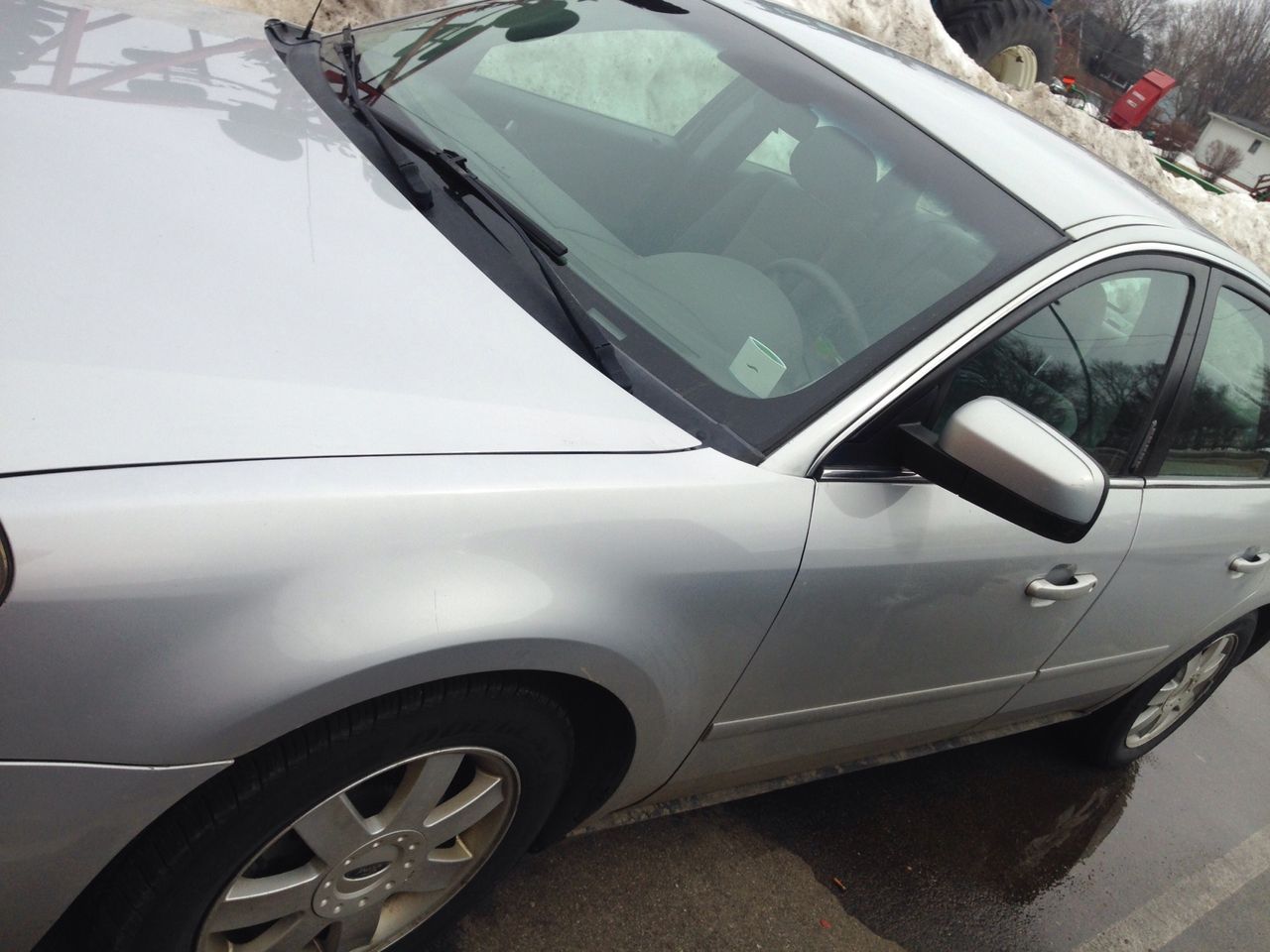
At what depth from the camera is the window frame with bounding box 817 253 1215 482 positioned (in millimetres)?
1925

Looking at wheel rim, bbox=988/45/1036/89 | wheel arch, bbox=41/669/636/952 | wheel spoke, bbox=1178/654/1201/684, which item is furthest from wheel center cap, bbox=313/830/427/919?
wheel rim, bbox=988/45/1036/89

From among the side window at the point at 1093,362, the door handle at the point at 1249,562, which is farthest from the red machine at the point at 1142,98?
the side window at the point at 1093,362

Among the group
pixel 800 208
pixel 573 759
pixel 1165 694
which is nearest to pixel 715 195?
pixel 800 208

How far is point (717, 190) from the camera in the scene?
2.35m

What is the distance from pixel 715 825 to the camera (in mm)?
2686

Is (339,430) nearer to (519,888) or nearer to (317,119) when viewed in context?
(317,119)

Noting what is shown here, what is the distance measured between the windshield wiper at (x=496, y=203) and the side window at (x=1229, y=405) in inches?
57.9

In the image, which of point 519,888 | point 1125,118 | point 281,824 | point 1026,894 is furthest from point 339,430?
point 1125,118

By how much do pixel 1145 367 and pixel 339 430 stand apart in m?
1.84

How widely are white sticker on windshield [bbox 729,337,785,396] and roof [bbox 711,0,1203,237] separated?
0.63m

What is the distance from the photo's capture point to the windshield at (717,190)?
202 cm

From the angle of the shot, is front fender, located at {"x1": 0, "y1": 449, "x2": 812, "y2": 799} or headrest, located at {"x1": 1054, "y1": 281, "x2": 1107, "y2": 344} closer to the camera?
front fender, located at {"x1": 0, "y1": 449, "x2": 812, "y2": 799}

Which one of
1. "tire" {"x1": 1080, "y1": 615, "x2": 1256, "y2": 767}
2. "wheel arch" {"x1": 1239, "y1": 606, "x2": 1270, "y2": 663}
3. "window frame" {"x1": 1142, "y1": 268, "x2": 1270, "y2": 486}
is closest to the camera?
"window frame" {"x1": 1142, "y1": 268, "x2": 1270, "y2": 486}

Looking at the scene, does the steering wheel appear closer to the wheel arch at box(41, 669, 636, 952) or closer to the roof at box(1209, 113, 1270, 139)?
the wheel arch at box(41, 669, 636, 952)
